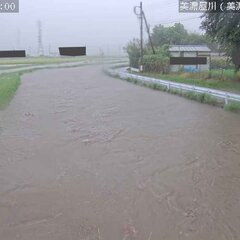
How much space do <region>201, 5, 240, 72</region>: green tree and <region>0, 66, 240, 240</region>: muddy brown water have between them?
24.3ft

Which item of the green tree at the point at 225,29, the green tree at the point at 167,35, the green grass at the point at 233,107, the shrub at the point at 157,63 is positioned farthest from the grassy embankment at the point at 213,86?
the green tree at the point at 167,35

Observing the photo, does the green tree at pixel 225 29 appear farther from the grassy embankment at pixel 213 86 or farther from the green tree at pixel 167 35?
the green tree at pixel 167 35

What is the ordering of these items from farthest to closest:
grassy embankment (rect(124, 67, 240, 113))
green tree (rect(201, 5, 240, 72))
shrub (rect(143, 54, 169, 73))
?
1. shrub (rect(143, 54, 169, 73))
2. green tree (rect(201, 5, 240, 72))
3. grassy embankment (rect(124, 67, 240, 113))

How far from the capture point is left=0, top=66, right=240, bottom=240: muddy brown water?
271 inches

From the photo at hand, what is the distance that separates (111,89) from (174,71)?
16.4m

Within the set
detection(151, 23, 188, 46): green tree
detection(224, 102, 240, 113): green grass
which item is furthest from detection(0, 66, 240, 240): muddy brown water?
detection(151, 23, 188, 46): green tree

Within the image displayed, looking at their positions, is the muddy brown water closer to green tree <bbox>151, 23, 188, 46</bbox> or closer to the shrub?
the shrub

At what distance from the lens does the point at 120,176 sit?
31.3 ft

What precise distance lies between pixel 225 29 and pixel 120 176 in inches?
672

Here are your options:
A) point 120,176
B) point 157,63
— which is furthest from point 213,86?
point 120,176

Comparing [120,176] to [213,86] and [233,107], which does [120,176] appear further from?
[213,86]

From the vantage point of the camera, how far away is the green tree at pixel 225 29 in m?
24.4

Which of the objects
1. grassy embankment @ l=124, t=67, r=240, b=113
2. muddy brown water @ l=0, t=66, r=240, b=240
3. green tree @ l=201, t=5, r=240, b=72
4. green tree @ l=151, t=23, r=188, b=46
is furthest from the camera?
green tree @ l=151, t=23, r=188, b=46

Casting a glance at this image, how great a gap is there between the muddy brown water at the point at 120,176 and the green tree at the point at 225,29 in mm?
7399
